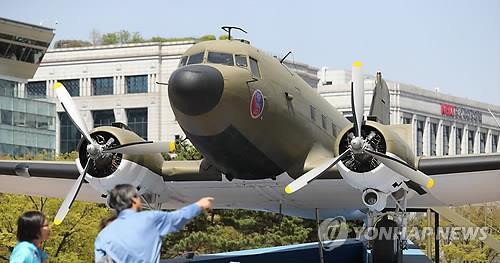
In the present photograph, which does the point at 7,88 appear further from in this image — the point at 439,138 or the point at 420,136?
the point at 439,138

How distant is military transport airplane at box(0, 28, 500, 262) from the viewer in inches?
691

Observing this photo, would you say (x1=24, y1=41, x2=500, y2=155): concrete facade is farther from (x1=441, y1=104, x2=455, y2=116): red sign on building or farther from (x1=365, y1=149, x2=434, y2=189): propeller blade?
(x1=365, y1=149, x2=434, y2=189): propeller blade

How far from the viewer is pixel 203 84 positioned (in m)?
16.8

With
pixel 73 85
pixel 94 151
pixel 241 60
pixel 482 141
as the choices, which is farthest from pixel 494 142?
pixel 94 151

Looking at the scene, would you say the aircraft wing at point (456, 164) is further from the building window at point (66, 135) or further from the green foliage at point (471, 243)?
the building window at point (66, 135)

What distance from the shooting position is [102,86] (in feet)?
323

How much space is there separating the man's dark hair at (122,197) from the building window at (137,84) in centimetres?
8835

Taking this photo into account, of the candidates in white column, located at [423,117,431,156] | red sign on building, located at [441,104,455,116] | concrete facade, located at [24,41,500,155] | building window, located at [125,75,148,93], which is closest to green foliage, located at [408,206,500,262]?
concrete facade, located at [24,41,500,155]

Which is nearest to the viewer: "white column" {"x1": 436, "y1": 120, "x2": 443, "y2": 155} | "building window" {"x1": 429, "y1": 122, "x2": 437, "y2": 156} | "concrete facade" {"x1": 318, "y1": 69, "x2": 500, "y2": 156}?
"concrete facade" {"x1": 318, "y1": 69, "x2": 500, "y2": 156}

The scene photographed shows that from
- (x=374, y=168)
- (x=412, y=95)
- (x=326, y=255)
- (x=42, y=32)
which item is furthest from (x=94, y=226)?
(x=412, y=95)

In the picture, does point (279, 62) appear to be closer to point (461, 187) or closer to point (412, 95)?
point (461, 187)

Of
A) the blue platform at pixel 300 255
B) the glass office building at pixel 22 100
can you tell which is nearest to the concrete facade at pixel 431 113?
the glass office building at pixel 22 100

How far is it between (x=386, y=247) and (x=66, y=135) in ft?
275

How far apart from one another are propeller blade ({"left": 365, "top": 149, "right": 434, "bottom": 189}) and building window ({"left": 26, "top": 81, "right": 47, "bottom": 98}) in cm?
8885
